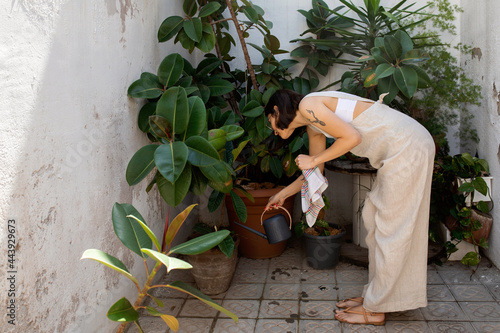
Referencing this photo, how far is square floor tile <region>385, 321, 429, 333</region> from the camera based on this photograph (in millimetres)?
2283

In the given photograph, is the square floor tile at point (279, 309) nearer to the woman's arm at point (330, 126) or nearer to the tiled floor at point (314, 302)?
the tiled floor at point (314, 302)

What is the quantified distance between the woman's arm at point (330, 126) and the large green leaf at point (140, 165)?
31.0 inches

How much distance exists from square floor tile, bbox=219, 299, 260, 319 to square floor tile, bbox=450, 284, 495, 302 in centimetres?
118

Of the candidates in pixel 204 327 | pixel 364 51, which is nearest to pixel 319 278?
pixel 204 327

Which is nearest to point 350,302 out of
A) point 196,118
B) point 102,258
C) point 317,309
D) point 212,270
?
point 317,309

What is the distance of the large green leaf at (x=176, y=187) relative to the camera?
211cm

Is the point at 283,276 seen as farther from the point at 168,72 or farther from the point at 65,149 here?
the point at 65,149

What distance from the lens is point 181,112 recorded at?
212 cm

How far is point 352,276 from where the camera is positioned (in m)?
2.95

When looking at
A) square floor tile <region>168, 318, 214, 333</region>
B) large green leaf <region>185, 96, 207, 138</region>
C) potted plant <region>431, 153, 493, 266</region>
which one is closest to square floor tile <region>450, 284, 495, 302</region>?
potted plant <region>431, 153, 493, 266</region>

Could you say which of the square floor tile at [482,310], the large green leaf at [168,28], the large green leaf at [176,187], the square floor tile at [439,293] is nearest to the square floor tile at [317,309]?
the square floor tile at [439,293]

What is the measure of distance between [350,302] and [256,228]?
1005mm

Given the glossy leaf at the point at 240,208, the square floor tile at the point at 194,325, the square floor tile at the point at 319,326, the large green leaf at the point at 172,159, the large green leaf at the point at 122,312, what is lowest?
→ the square floor tile at the point at 319,326

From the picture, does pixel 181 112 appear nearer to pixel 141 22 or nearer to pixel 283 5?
pixel 141 22
